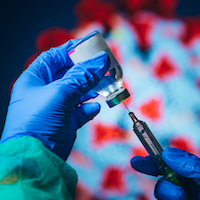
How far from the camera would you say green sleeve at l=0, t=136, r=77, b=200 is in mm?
365

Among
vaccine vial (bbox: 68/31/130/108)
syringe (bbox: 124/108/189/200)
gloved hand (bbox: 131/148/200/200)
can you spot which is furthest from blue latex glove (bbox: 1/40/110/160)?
gloved hand (bbox: 131/148/200/200)

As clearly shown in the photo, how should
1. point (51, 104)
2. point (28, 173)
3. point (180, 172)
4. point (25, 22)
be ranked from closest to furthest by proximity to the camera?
point (28, 173)
point (51, 104)
point (180, 172)
point (25, 22)

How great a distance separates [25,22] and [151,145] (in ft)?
4.34

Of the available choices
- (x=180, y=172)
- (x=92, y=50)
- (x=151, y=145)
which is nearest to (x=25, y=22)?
(x=92, y=50)

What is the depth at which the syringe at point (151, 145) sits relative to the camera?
79 cm

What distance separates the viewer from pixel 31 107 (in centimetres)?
62

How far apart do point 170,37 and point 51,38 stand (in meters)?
1.01

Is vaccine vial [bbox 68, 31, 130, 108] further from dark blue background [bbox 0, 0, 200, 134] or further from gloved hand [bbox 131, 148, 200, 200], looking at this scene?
dark blue background [bbox 0, 0, 200, 134]

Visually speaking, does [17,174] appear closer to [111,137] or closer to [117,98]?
[117,98]

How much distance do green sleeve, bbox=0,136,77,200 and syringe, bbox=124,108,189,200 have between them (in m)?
0.46

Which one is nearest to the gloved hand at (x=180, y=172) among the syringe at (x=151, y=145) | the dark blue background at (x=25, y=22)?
the syringe at (x=151, y=145)

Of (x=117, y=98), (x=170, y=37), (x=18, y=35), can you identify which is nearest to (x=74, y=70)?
(x=117, y=98)

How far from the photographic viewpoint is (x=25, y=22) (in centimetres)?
119

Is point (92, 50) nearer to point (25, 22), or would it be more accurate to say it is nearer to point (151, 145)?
point (151, 145)
